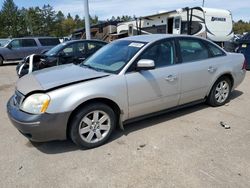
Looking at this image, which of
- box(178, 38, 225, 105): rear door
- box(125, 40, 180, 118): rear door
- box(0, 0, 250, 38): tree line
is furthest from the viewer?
box(0, 0, 250, 38): tree line

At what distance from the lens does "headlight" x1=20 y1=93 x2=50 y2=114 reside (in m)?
3.21

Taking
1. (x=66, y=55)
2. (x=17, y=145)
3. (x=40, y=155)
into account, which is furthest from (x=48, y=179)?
(x=66, y=55)

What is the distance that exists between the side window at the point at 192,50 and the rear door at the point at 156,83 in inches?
9.9

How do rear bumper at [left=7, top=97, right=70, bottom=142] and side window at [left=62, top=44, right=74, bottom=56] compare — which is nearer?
rear bumper at [left=7, top=97, right=70, bottom=142]

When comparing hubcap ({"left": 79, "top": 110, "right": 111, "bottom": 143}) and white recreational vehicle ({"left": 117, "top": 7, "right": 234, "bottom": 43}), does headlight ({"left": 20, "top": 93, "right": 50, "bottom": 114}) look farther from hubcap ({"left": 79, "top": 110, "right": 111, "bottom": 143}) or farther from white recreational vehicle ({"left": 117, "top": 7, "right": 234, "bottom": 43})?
white recreational vehicle ({"left": 117, "top": 7, "right": 234, "bottom": 43})

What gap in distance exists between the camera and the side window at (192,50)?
4.49 metres

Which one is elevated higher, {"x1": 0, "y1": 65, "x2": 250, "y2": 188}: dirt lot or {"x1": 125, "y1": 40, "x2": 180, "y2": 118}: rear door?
{"x1": 125, "y1": 40, "x2": 180, "y2": 118}: rear door

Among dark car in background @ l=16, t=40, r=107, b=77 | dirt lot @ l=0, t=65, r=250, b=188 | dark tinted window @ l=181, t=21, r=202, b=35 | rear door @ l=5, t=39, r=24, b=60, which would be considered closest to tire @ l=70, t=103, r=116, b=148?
dirt lot @ l=0, t=65, r=250, b=188

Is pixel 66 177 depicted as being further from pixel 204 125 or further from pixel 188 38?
pixel 188 38

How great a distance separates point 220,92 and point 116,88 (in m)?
2.65

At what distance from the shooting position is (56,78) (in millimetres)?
3660

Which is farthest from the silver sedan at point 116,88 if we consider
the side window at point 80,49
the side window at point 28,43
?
the side window at point 28,43

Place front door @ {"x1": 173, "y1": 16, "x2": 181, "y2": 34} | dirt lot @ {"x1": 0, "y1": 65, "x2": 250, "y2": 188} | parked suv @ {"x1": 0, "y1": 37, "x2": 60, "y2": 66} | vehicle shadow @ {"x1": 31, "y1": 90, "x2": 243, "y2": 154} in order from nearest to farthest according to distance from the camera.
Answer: dirt lot @ {"x1": 0, "y1": 65, "x2": 250, "y2": 188} < vehicle shadow @ {"x1": 31, "y1": 90, "x2": 243, "y2": 154} < front door @ {"x1": 173, "y1": 16, "x2": 181, "y2": 34} < parked suv @ {"x1": 0, "y1": 37, "x2": 60, "y2": 66}

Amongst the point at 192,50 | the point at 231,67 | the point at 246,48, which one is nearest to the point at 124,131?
the point at 192,50
